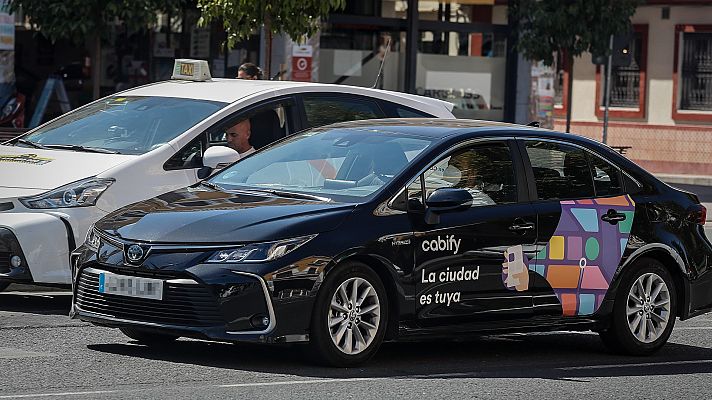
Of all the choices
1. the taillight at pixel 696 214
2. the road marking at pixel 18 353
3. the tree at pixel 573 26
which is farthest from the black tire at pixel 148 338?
the tree at pixel 573 26

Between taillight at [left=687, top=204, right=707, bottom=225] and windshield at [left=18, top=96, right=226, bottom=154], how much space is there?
335 centimetres

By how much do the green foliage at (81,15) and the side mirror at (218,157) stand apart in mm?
9308

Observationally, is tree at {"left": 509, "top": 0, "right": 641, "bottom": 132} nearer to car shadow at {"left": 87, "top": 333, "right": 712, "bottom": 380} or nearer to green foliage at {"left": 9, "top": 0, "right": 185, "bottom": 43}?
green foliage at {"left": 9, "top": 0, "right": 185, "bottom": 43}

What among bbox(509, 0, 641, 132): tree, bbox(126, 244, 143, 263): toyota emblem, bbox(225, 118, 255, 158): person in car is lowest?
bbox(126, 244, 143, 263): toyota emblem

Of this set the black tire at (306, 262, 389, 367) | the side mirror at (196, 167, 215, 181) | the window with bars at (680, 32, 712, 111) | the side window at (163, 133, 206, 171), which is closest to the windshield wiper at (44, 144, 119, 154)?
the side window at (163, 133, 206, 171)

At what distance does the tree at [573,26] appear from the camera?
83.3 ft

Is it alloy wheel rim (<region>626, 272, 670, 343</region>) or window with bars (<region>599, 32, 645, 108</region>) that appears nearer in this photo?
alloy wheel rim (<region>626, 272, 670, 343</region>)

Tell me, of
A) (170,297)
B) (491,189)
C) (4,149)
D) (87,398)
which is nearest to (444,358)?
(491,189)

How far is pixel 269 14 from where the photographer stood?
57.4 feet

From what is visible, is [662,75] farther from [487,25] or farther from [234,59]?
[234,59]

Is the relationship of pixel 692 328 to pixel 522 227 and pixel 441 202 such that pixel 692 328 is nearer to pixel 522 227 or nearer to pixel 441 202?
pixel 522 227

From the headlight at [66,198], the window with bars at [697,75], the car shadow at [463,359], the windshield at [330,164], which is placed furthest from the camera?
the window with bars at [697,75]

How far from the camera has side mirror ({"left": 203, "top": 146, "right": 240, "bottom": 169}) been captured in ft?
35.1

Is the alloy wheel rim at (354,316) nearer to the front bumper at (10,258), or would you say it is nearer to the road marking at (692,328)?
the front bumper at (10,258)
